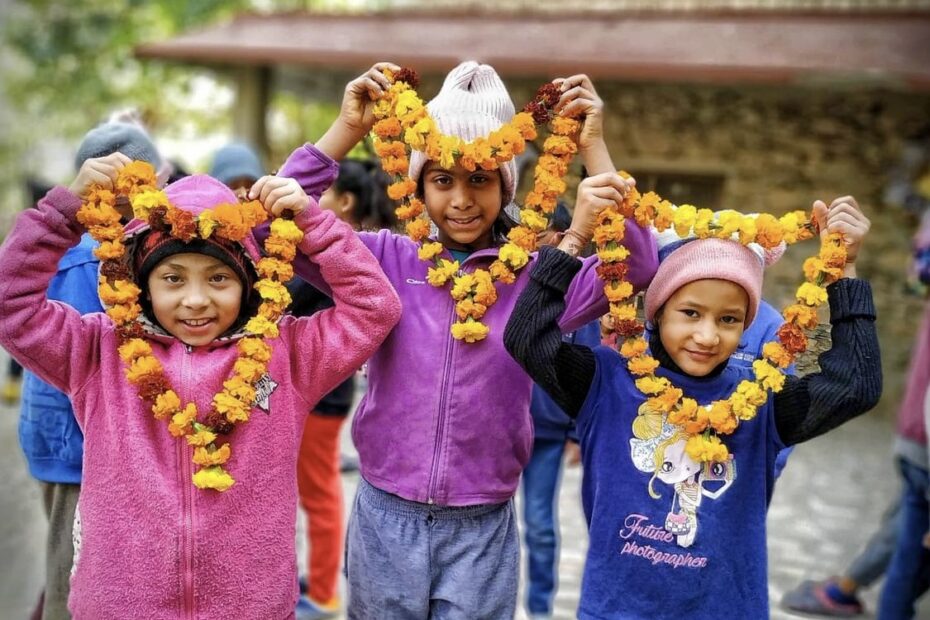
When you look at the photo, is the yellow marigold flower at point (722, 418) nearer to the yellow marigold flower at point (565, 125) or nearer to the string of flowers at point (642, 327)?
the string of flowers at point (642, 327)

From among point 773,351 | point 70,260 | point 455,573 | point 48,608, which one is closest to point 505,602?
point 455,573

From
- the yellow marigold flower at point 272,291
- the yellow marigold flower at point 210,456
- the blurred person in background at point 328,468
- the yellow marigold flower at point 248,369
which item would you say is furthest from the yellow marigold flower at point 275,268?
the blurred person in background at point 328,468

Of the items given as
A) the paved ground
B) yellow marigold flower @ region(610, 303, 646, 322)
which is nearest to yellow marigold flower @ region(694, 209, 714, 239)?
yellow marigold flower @ region(610, 303, 646, 322)

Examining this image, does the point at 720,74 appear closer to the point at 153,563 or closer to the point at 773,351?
the point at 773,351

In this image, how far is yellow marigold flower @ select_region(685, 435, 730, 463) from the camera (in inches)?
89.9

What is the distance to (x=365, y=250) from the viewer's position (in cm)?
239

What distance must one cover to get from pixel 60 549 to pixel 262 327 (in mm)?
1081

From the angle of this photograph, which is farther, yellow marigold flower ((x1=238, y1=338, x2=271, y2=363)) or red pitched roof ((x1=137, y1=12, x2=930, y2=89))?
red pitched roof ((x1=137, y1=12, x2=930, y2=89))

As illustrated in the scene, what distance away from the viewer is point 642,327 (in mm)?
2432

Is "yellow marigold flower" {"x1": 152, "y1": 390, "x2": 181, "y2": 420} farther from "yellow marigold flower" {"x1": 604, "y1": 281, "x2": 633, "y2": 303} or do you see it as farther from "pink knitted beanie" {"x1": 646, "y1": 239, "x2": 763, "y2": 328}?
"pink knitted beanie" {"x1": 646, "y1": 239, "x2": 763, "y2": 328}

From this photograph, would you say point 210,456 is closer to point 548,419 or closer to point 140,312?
point 140,312

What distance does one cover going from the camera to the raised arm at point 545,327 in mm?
2275

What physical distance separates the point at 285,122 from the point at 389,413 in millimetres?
15335

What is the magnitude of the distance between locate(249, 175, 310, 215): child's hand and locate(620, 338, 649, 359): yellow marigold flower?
0.92 metres
